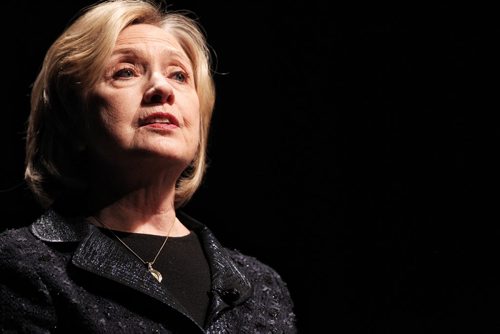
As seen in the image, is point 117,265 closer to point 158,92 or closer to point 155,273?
point 155,273

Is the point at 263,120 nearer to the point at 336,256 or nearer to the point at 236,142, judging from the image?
the point at 236,142

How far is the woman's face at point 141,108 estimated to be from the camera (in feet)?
5.38

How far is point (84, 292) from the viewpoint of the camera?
146 cm

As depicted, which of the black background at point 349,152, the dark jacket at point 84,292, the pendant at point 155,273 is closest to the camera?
the dark jacket at point 84,292

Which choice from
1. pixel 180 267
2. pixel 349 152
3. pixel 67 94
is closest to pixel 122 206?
pixel 180 267

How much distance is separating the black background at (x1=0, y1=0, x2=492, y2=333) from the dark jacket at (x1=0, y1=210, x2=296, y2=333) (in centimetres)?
51

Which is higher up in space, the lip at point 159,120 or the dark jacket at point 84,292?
the lip at point 159,120

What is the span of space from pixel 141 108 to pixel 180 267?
1.19ft

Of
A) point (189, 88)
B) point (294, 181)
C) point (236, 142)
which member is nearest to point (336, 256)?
point (294, 181)

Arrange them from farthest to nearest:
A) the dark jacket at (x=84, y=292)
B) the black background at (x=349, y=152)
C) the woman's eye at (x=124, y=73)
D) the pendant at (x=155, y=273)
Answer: the black background at (x=349, y=152) < the woman's eye at (x=124, y=73) < the pendant at (x=155, y=273) < the dark jacket at (x=84, y=292)

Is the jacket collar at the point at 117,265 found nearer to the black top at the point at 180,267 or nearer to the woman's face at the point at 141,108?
the black top at the point at 180,267

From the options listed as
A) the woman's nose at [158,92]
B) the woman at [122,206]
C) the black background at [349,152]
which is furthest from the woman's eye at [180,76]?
the black background at [349,152]

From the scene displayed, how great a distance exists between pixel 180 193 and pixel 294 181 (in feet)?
1.52

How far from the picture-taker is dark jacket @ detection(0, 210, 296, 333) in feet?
4.66
